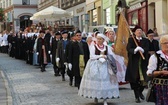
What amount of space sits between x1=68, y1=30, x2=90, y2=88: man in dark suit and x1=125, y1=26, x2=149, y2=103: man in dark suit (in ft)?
7.28

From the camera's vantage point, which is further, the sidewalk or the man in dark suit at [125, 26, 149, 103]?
the sidewalk

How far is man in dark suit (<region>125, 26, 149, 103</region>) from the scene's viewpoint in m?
10.1

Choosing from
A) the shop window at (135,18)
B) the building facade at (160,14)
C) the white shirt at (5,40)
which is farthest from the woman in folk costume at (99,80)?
the white shirt at (5,40)

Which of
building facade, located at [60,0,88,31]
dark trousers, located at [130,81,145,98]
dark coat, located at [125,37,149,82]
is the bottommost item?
dark trousers, located at [130,81,145,98]

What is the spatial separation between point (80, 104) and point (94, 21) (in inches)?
1067

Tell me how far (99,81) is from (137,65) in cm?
121

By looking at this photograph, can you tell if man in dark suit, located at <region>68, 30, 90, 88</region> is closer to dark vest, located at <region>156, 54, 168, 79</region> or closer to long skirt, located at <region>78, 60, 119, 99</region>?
long skirt, located at <region>78, 60, 119, 99</region>

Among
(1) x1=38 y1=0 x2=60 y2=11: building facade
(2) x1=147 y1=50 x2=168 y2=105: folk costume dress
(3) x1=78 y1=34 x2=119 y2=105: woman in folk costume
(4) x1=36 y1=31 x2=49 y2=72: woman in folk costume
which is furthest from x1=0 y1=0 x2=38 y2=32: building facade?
(2) x1=147 y1=50 x2=168 y2=105: folk costume dress

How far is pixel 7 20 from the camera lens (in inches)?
2685

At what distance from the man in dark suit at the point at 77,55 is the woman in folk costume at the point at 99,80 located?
2.51 metres

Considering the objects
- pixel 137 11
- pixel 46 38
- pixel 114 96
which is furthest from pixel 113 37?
pixel 137 11

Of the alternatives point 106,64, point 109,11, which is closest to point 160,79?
point 106,64

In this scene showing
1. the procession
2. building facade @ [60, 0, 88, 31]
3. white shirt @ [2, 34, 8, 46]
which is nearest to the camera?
the procession

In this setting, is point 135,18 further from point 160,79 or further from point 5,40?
point 160,79
